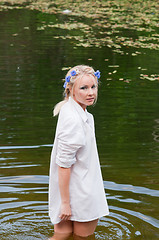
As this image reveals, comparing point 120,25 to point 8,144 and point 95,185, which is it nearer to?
point 8,144

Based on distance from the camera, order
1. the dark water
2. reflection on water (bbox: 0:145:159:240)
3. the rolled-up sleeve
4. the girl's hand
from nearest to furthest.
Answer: the rolled-up sleeve < the girl's hand < reflection on water (bbox: 0:145:159:240) < the dark water

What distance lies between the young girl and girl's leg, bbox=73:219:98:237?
1 centimetres

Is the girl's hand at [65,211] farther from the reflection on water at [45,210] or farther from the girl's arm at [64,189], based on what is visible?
the reflection on water at [45,210]

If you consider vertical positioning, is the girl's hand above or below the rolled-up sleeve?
below

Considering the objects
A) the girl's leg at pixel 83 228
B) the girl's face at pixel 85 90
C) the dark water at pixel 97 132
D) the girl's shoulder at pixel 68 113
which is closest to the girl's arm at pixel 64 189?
the girl's leg at pixel 83 228

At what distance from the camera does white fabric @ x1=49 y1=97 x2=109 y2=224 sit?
3436 millimetres

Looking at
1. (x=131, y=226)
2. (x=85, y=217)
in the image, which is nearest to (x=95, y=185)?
(x=85, y=217)

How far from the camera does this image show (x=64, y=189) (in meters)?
3.50

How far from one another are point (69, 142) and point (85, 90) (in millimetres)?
426

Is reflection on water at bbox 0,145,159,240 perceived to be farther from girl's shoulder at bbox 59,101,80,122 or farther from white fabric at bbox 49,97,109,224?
girl's shoulder at bbox 59,101,80,122

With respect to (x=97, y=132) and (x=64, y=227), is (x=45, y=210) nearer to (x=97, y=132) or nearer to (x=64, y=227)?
(x=64, y=227)

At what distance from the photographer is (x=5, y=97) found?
30.1 feet

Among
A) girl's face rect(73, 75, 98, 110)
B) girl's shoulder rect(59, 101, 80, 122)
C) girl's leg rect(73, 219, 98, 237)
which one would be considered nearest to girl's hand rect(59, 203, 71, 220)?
girl's leg rect(73, 219, 98, 237)

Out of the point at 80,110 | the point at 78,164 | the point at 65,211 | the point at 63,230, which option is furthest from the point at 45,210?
the point at 80,110
